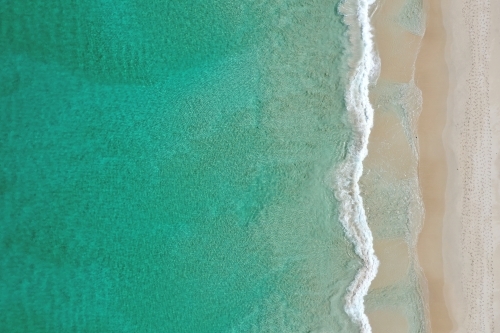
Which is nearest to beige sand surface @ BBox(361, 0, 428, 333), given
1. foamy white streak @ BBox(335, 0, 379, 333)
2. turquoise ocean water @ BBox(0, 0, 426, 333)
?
foamy white streak @ BBox(335, 0, 379, 333)

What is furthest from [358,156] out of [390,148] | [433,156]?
[433,156]

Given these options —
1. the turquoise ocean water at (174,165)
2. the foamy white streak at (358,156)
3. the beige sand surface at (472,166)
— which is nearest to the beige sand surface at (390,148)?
the foamy white streak at (358,156)

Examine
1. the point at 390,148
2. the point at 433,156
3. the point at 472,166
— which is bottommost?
the point at 472,166

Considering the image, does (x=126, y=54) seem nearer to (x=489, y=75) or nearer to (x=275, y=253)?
(x=275, y=253)

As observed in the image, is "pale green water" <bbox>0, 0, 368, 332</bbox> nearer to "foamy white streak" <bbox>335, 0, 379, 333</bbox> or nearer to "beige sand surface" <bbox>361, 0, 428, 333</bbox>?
"foamy white streak" <bbox>335, 0, 379, 333</bbox>

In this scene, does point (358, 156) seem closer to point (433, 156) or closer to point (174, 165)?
point (433, 156)

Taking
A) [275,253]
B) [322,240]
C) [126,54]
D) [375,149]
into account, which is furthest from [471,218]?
[126,54]
